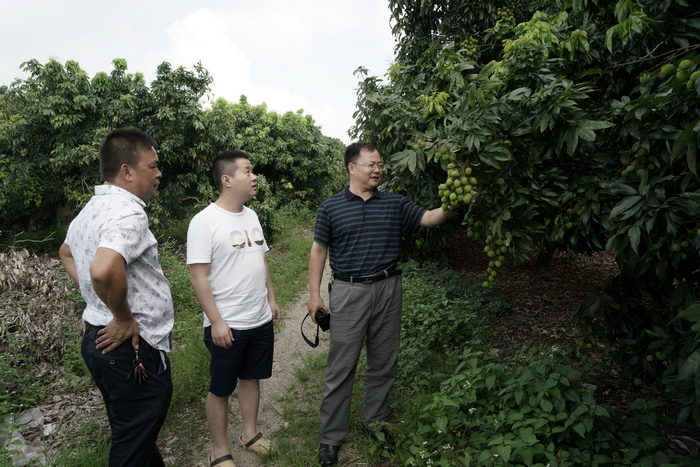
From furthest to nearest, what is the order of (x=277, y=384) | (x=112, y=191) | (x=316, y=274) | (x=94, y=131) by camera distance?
1. (x=94, y=131)
2. (x=277, y=384)
3. (x=316, y=274)
4. (x=112, y=191)

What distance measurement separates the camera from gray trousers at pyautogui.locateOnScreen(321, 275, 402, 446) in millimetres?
2812

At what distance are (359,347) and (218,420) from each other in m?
1.00

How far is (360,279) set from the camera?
9.23 feet

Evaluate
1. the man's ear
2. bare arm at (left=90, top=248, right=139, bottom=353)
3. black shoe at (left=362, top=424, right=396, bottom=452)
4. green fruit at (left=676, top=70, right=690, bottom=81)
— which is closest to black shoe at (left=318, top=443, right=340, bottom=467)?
black shoe at (left=362, top=424, right=396, bottom=452)

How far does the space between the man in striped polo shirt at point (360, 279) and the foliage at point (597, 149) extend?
27 centimetres

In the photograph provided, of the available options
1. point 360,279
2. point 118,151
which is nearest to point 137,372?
point 118,151

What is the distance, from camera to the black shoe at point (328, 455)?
9.30 ft

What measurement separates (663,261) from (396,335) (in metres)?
1.54

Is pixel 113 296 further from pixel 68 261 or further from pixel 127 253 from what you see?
pixel 68 261

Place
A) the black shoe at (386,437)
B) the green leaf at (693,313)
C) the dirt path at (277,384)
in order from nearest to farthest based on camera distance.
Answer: the green leaf at (693,313) → the black shoe at (386,437) → the dirt path at (277,384)

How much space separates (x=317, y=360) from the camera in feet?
15.0

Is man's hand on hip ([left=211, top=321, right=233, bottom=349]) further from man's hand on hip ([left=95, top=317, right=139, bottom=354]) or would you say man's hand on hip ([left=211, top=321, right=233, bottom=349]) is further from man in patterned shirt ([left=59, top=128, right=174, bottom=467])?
man's hand on hip ([left=95, top=317, right=139, bottom=354])

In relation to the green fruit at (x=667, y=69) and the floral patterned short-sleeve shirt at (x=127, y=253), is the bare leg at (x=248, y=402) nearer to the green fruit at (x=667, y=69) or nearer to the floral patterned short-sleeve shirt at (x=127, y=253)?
the floral patterned short-sleeve shirt at (x=127, y=253)

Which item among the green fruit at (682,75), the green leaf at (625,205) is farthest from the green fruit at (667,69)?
the green leaf at (625,205)
